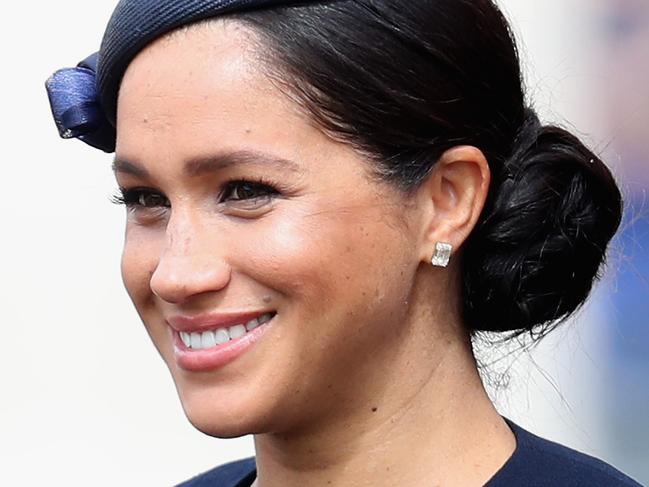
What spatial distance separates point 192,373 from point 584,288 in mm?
590

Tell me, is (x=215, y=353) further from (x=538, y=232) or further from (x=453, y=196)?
(x=538, y=232)

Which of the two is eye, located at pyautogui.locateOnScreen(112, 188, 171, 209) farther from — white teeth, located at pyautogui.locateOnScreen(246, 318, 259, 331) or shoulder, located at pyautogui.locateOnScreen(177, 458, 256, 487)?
shoulder, located at pyautogui.locateOnScreen(177, 458, 256, 487)

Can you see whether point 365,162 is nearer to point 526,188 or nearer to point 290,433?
point 526,188

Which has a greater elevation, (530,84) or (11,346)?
(530,84)

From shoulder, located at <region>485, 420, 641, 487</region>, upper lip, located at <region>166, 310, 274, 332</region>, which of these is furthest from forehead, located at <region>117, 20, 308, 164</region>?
shoulder, located at <region>485, 420, 641, 487</region>

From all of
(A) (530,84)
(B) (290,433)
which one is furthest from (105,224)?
(B) (290,433)

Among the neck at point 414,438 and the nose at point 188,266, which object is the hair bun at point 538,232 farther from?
the nose at point 188,266

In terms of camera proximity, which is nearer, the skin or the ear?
the skin

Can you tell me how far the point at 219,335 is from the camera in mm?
1702

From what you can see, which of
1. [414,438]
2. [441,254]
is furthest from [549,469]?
[441,254]

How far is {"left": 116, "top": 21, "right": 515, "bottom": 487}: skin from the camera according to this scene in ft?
5.42

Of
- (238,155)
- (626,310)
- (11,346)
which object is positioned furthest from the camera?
(11,346)

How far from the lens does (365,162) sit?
169cm

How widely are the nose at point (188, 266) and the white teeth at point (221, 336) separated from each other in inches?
2.4
